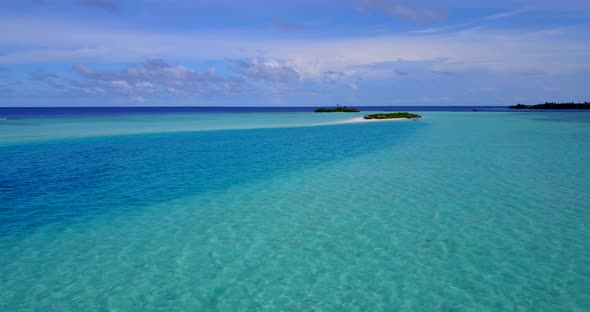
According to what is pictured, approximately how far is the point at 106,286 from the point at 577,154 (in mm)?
27061

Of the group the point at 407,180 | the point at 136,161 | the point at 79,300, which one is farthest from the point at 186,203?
the point at 136,161

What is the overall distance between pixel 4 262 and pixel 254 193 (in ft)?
26.2

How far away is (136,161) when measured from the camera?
23.5m

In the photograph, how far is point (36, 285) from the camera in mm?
7633

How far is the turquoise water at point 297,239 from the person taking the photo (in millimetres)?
7160

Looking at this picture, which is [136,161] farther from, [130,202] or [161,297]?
[161,297]

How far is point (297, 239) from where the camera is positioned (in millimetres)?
10008

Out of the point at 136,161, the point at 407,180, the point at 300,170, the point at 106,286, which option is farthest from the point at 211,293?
the point at 136,161

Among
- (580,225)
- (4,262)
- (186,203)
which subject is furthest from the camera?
(186,203)

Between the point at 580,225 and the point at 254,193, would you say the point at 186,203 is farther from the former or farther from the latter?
the point at 580,225

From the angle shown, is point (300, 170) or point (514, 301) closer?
point (514, 301)

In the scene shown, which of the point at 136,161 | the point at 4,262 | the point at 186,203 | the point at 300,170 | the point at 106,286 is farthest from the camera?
the point at 136,161

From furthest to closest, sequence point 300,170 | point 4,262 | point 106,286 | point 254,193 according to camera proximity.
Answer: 1. point 300,170
2. point 254,193
3. point 4,262
4. point 106,286

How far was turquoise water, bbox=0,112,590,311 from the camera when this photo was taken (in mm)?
Result: 7160
